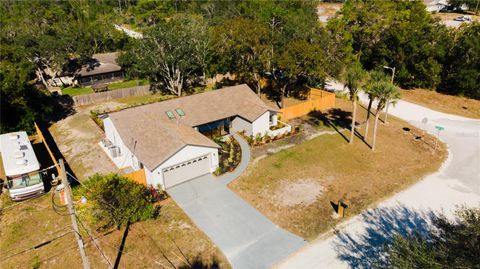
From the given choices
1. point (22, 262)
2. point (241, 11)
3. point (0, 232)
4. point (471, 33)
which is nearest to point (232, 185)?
point (22, 262)

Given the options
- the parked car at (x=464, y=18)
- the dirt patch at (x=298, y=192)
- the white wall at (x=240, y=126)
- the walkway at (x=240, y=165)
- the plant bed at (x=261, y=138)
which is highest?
the parked car at (x=464, y=18)

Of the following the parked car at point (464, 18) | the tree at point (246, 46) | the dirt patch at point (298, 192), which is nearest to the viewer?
the dirt patch at point (298, 192)

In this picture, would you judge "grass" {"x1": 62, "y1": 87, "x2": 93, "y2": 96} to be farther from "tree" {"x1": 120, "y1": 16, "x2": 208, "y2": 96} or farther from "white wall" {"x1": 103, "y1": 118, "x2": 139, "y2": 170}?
"white wall" {"x1": 103, "y1": 118, "x2": 139, "y2": 170}

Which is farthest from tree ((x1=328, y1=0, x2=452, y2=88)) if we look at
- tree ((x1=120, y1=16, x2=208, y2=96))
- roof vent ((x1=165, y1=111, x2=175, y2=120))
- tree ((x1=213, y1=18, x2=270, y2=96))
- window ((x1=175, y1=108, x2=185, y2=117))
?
roof vent ((x1=165, y1=111, x2=175, y2=120))

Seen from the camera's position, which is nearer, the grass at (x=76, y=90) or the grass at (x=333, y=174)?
the grass at (x=333, y=174)

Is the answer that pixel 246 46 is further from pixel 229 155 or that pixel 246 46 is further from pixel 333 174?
pixel 333 174

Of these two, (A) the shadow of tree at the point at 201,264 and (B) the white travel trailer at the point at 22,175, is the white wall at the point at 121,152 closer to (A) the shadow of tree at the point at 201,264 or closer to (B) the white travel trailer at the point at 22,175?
(B) the white travel trailer at the point at 22,175

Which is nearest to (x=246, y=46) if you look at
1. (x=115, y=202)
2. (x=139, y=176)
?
(x=139, y=176)

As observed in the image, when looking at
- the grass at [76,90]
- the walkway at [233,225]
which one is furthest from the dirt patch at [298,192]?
the grass at [76,90]

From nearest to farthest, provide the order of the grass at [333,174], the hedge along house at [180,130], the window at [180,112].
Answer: the grass at [333,174]
the hedge along house at [180,130]
the window at [180,112]
